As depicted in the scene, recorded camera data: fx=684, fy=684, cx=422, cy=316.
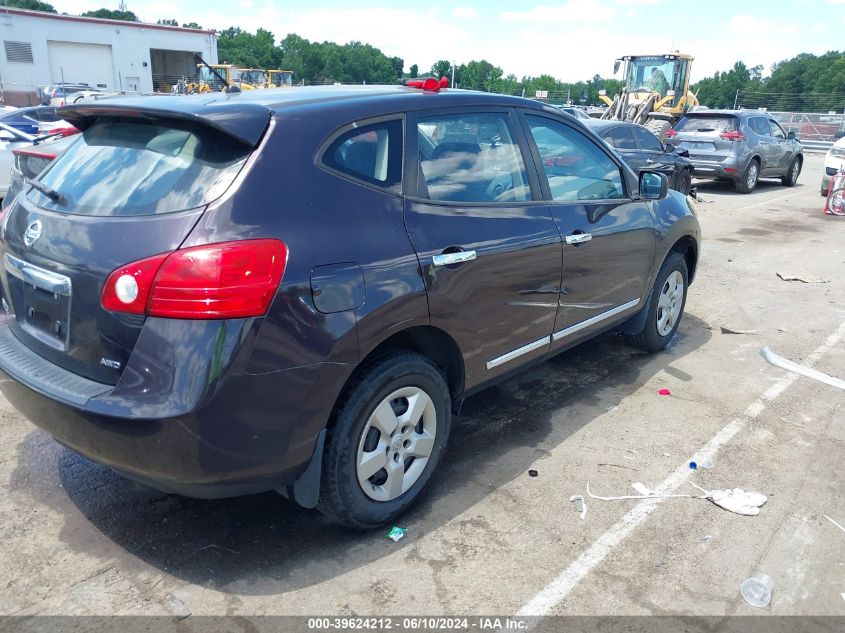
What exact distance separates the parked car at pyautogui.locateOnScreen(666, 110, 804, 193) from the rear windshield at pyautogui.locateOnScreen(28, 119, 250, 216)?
14.3 metres

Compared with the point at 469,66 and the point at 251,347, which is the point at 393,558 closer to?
the point at 251,347

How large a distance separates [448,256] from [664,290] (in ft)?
9.20

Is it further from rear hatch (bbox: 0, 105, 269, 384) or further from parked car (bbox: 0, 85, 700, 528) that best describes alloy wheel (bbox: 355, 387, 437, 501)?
rear hatch (bbox: 0, 105, 269, 384)

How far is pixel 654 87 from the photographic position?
77.5 feet

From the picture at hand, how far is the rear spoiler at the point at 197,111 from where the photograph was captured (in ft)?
8.38

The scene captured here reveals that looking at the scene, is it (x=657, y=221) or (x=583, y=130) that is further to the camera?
(x=657, y=221)

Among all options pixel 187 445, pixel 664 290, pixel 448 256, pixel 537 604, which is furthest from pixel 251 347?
pixel 664 290

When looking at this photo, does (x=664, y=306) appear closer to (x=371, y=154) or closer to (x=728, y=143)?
(x=371, y=154)

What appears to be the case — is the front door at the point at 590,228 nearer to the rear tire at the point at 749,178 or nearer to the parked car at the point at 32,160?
the parked car at the point at 32,160

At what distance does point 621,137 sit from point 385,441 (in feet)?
36.9

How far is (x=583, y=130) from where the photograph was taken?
4.30 m

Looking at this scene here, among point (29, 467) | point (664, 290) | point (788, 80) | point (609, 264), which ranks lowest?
point (29, 467)

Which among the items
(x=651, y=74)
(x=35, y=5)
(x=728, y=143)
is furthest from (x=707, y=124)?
(x=35, y=5)

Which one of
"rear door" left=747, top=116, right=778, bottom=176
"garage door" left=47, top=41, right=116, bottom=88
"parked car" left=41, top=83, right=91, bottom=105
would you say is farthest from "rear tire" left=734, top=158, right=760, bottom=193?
"garage door" left=47, top=41, right=116, bottom=88
